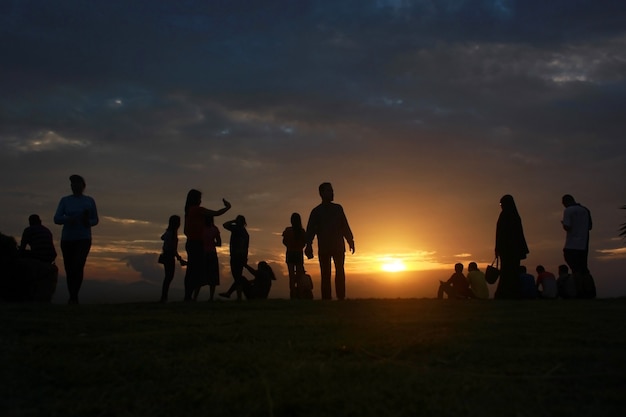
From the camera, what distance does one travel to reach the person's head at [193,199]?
12570 millimetres

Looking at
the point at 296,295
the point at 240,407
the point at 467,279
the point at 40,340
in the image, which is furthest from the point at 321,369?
the point at 467,279

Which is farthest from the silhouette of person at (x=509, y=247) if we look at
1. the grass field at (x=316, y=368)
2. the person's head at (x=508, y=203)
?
the grass field at (x=316, y=368)

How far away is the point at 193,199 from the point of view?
12602mm

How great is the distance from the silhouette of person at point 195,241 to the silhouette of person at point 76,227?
1.79m

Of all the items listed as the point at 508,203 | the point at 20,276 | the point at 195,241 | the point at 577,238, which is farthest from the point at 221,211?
the point at 577,238

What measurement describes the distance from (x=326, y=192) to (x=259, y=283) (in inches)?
151

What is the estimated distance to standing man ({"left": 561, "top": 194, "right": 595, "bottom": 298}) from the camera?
1431 cm

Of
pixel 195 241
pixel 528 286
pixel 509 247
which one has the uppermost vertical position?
pixel 195 241

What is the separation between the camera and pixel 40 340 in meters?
5.46

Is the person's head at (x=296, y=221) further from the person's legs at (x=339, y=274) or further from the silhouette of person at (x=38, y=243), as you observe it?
the silhouette of person at (x=38, y=243)

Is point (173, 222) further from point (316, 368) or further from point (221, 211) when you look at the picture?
point (316, 368)

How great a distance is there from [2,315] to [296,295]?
7959mm

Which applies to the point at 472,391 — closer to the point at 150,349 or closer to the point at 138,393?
the point at 138,393

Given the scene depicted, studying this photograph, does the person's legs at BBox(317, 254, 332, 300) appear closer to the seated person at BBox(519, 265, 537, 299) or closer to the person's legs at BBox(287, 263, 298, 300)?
the person's legs at BBox(287, 263, 298, 300)
